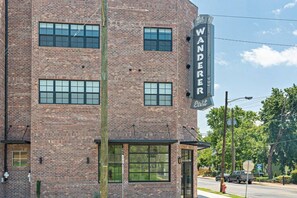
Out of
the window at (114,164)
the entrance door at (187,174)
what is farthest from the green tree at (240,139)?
the window at (114,164)

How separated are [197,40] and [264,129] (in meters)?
41.5

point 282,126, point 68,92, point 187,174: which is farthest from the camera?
point 282,126

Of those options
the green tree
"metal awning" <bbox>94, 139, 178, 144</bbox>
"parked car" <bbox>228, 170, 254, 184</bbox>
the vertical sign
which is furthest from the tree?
"metal awning" <bbox>94, 139, 178, 144</bbox>

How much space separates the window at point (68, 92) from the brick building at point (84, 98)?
5cm

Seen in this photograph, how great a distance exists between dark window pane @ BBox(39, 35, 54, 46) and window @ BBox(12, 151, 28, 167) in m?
5.89

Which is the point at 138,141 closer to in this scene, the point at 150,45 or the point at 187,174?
the point at 187,174

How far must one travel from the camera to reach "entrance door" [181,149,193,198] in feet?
84.1

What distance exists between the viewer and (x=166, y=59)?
79.2 feet

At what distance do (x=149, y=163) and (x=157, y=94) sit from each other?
3720mm

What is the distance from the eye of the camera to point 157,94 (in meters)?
23.9

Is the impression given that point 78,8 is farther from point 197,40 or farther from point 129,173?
point 129,173

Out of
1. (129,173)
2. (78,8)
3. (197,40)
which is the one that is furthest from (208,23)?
(129,173)

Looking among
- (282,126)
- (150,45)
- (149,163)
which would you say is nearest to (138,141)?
(149,163)

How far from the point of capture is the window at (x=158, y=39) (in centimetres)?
2412
